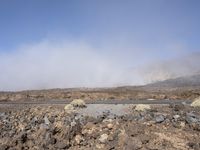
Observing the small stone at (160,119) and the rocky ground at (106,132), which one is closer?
the rocky ground at (106,132)

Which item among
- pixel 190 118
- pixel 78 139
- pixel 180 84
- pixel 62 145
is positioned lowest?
pixel 62 145

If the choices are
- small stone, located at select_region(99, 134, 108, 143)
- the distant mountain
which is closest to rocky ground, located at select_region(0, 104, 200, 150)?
small stone, located at select_region(99, 134, 108, 143)

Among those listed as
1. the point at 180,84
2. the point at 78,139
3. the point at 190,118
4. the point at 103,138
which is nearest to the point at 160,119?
the point at 190,118

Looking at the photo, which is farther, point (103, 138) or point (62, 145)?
point (103, 138)

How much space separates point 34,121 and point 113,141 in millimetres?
6169

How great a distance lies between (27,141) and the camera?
71.6 feet

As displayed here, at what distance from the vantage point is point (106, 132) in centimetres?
2159

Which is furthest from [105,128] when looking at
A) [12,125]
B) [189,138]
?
[12,125]

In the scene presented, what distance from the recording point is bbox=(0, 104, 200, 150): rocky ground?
67.1 ft

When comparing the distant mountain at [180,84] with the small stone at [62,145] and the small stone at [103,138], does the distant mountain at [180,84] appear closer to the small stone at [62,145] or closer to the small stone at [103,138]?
the small stone at [103,138]

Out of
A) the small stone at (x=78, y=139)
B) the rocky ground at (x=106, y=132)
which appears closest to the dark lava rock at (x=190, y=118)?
the rocky ground at (x=106, y=132)

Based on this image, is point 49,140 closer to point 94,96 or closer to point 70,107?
point 70,107

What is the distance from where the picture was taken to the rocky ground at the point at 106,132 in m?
20.5

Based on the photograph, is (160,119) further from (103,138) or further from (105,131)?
(103,138)
